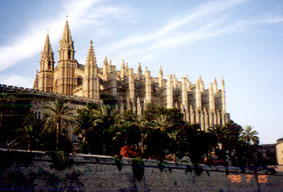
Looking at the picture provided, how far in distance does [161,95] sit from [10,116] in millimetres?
40239

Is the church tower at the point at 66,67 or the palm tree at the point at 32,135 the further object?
the church tower at the point at 66,67

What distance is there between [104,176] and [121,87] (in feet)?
129

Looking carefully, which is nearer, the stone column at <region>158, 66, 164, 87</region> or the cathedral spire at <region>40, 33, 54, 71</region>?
the cathedral spire at <region>40, 33, 54, 71</region>

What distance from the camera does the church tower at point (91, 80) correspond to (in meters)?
59.4

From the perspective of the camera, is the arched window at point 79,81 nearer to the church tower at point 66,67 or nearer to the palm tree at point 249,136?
the church tower at point 66,67

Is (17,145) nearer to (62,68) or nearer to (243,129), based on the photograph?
(62,68)

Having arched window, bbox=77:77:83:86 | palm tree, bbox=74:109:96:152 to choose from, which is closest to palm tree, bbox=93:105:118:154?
palm tree, bbox=74:109:96:152

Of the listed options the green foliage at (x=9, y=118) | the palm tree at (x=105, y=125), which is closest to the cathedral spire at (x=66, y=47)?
the green foliage at (x=9, y=118)

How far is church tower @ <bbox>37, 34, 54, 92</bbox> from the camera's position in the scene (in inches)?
2778

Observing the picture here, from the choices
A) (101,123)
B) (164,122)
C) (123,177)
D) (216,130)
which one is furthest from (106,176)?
(216,130)

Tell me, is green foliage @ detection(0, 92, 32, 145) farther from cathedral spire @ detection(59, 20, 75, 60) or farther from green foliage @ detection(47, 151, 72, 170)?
cathedral spire @ detection(59, 20, 75, 60)

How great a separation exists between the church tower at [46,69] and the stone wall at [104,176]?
122 feet

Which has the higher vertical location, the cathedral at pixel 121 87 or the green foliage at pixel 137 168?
the cathedral at pixel 121 87

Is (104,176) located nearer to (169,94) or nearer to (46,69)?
A: (46,69)
